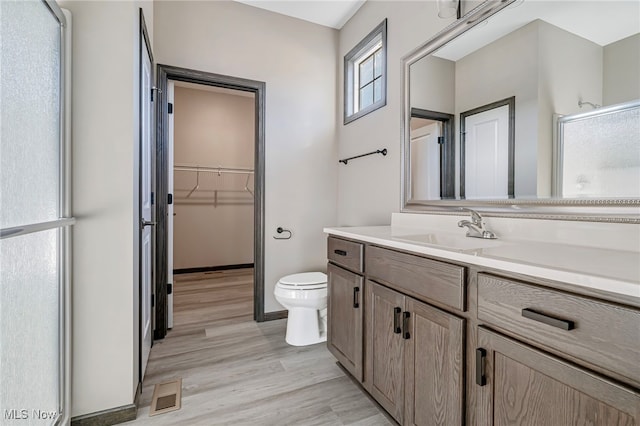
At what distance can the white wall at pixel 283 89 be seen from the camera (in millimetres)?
2412

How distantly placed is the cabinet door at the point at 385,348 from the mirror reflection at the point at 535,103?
0.73 meters

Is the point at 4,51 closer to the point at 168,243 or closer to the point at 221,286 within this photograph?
the point at 168,243

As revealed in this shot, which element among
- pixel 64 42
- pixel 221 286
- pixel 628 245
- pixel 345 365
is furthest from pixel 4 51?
pixel 221 286

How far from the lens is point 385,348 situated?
1368 millimetres

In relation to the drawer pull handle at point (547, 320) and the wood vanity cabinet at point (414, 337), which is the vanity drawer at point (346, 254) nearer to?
the wood vanity cabinet at point (414, 337)

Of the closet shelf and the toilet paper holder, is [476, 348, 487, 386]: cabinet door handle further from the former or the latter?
the closet shelf

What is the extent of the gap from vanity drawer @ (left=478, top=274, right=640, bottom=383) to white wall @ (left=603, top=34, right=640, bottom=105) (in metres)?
0.84

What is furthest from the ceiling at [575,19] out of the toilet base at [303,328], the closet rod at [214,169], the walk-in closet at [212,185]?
the closet rod at [214,169]

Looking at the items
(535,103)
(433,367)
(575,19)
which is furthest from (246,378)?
(575,19)

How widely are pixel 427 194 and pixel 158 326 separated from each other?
2170mm

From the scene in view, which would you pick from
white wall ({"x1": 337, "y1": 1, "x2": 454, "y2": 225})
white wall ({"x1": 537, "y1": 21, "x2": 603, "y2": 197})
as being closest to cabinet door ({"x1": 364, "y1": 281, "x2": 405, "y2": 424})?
white wall ({"x1": 537, "y1": 21, "x2": 603, "y2": 197})

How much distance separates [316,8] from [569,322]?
2.84m

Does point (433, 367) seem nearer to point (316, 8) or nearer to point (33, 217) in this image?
point (33, 217)

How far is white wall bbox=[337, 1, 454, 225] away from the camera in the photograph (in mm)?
1979
